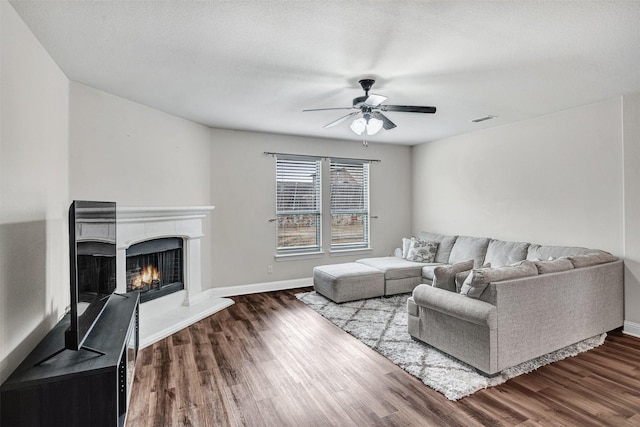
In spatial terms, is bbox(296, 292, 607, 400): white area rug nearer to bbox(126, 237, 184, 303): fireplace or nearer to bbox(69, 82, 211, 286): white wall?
bbox(126, 237, 184, 303): fireplace

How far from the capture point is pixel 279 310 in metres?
4.49

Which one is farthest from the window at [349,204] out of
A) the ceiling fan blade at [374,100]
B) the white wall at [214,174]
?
the ceiling fan blade at [374,100]

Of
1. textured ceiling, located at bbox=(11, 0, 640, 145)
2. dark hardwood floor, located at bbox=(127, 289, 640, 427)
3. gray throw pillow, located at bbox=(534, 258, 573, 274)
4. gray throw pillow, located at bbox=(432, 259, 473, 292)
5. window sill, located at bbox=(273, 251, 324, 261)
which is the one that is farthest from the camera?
window sill, located at bbox=(273, 251, 324, 261)

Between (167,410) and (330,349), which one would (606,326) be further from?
(167,410)

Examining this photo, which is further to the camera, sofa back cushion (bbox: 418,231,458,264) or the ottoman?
sofa back cushion (bbox: 418,231,458,264)

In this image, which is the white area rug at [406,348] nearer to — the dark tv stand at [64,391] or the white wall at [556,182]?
the white wall at [556,182]

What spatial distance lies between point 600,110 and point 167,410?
17.3 ft

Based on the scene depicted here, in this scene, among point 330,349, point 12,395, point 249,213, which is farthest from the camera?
point 249,213

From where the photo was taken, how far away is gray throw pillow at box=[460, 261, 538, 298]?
2.66m

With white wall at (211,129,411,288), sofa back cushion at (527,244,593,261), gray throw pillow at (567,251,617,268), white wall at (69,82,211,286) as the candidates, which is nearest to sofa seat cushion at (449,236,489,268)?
sofa back cushion at (527,244,593,261)

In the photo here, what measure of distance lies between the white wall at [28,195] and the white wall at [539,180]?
541 cm

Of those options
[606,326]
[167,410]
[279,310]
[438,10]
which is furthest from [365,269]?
[438,10]

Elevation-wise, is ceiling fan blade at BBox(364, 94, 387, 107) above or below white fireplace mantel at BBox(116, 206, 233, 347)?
above

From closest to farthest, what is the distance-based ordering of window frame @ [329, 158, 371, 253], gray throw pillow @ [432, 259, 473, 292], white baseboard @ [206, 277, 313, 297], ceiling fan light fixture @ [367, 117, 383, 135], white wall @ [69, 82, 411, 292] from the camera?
gray throw pillow @ [432, 259, 473, 292] → ceiling fan light fixture @ [367, 117, 383, 135] → white wall @ [69, 82, 411, 292] → white baseboard @ [206, 277, 313, 297] → window frame @ [329, 158, 371, 253]
